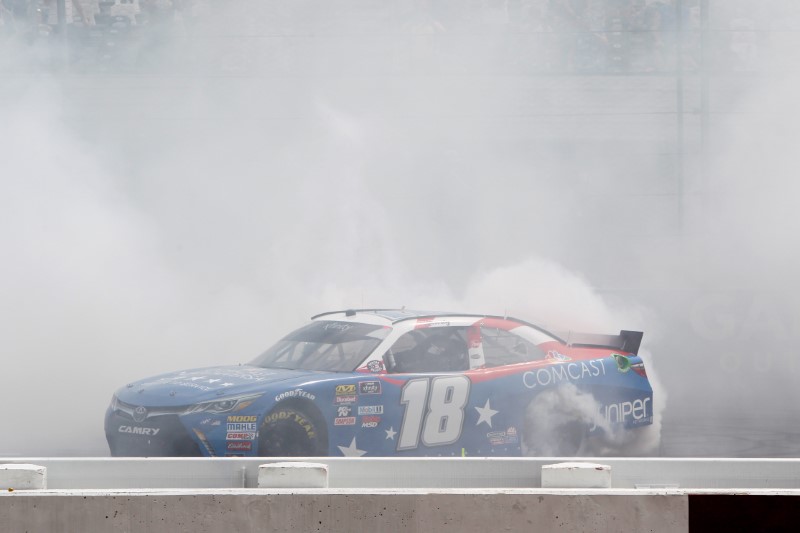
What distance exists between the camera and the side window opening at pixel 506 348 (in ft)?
25.5

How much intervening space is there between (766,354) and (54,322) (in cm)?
843

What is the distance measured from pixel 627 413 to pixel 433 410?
1.53 meters

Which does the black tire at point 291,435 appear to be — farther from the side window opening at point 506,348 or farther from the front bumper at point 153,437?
the side window opening at point 506,348

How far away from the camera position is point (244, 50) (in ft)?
70.1

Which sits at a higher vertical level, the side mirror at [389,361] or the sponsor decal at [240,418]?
the side mirror at [389,361]

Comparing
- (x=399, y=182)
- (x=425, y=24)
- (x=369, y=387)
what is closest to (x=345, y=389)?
(x=369, y=387)

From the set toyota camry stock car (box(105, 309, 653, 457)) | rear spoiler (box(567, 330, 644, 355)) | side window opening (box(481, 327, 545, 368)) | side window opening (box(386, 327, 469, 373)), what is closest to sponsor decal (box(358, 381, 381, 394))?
toyota camry stock car (box(105, 309, 653, 457))

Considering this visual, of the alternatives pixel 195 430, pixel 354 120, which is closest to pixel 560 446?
pixel 195 430

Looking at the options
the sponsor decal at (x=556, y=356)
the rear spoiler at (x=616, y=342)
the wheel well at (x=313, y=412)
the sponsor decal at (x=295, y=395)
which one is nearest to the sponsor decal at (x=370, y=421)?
the wheel well at (x=313, y=412)

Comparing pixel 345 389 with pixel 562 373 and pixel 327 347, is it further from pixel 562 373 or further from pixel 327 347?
pixel 562 373

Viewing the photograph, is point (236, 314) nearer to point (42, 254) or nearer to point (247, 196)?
point (42, 254)

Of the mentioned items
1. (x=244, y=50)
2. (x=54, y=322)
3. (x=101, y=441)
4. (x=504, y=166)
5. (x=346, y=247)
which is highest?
→ (x=244, y=50)

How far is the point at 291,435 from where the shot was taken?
6.92 m

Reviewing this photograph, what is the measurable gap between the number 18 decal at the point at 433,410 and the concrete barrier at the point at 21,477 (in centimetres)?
288
